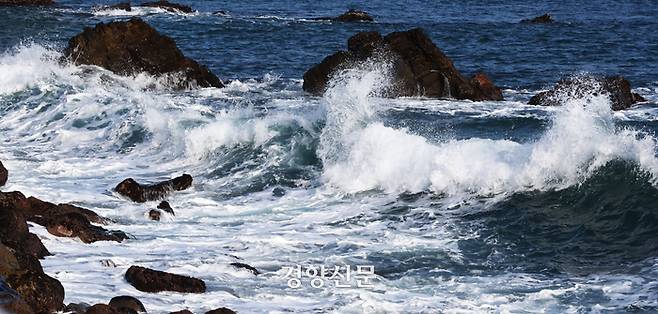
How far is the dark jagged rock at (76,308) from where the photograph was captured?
777 cm

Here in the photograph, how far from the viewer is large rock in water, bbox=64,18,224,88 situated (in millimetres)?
22547

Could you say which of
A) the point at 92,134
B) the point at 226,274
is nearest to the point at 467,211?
the point at 226,274

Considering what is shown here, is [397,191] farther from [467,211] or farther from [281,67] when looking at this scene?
[281,67]

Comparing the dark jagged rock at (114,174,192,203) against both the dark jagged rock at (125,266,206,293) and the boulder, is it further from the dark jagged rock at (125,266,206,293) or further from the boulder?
the boulder

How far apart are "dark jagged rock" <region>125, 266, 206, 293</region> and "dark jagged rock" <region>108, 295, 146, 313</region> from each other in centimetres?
66

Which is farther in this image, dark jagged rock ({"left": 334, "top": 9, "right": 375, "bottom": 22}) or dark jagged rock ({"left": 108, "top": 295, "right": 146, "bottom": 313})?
dark jagged rock ({"left": 334, "top": 9, "right": 375, "bottom": 22})

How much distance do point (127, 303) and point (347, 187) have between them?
19.8 ft

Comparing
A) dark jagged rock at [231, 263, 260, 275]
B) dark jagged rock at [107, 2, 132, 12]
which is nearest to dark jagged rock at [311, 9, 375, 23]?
dark jagged rock at [107, 2, 132, 12]

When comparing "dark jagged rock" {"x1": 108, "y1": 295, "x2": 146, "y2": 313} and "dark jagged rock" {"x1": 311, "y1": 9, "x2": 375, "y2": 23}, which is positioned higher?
"dark jagged rock" {"x1": 108, "y1": 295, "x2": 146, "y2": 313}

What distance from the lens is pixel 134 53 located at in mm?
22922

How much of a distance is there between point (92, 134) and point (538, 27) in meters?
21.7

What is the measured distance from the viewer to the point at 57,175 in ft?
47.4

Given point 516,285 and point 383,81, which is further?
point 383,81

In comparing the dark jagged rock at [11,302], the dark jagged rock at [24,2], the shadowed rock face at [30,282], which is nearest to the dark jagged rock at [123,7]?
the dark jagged rock at [24,2]
